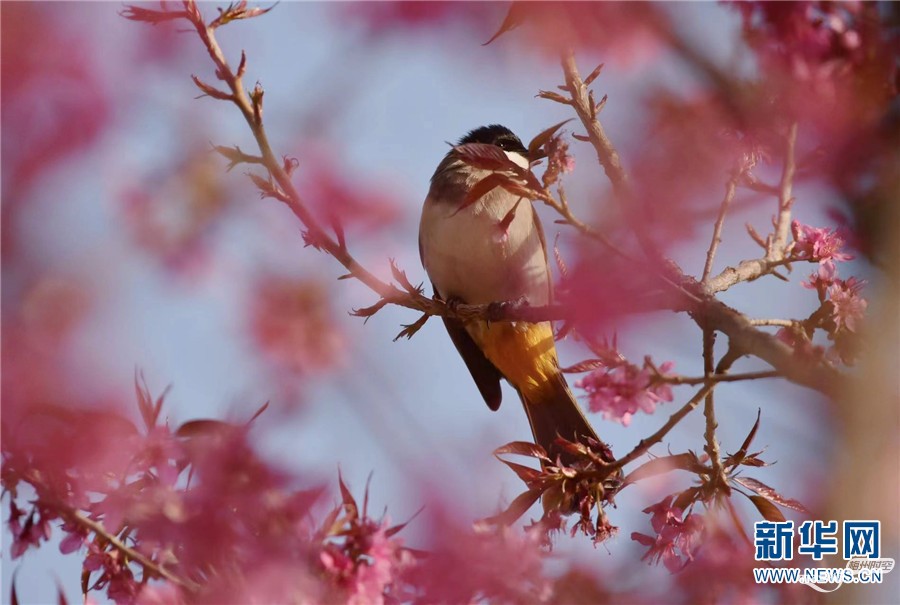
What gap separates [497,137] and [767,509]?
10.2 feet

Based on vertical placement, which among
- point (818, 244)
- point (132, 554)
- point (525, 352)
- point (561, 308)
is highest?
point (525, 352)

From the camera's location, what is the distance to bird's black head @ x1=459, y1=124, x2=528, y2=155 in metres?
5.10

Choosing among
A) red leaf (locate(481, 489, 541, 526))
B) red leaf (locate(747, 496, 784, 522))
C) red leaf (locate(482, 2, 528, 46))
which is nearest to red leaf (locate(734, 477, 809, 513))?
red leaf (locate(747, 496, 784, 522))

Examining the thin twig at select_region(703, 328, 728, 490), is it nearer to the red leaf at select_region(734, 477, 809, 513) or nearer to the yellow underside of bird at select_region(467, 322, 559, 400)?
the red leaf at select_region(734, 477, 809, 513)

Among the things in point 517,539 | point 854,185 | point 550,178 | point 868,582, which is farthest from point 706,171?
point 868,582

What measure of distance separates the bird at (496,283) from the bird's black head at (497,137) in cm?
23

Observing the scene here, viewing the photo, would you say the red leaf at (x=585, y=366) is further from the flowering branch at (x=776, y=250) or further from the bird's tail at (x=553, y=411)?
the bird's tail at (x=553, y=411)

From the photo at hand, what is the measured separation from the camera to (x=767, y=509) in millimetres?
2516

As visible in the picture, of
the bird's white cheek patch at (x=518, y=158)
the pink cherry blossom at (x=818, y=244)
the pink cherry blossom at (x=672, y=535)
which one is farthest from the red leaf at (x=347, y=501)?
the bird's white cheek patch at (x=518, y=158)

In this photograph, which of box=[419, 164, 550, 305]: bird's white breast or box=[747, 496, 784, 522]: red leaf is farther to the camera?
box=[419, 164, 550, 305]: bird's white breast

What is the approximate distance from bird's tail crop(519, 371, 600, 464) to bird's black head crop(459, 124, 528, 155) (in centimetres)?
130

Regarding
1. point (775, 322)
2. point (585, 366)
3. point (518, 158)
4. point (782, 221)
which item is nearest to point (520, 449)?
point (585, 366)

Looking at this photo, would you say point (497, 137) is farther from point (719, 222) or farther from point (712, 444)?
point (712, 444)

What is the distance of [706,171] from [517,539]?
124 centimetres
